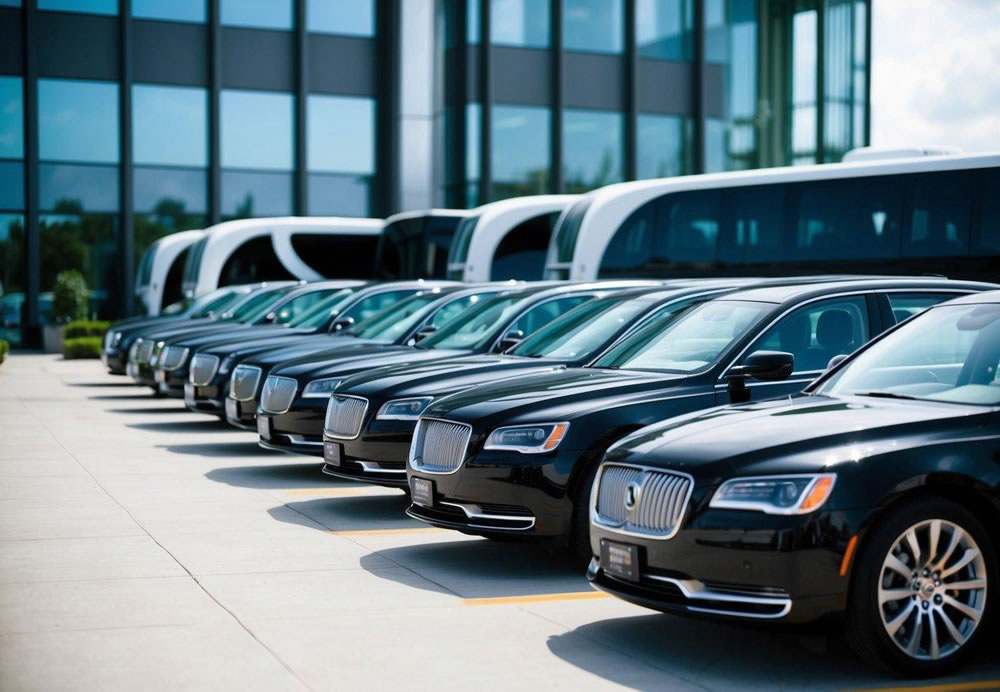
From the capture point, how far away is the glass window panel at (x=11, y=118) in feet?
129

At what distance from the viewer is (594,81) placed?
41688 millimetres

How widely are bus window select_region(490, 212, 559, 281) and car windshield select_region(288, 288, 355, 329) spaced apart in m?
7.06

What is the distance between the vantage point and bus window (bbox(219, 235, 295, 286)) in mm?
32219

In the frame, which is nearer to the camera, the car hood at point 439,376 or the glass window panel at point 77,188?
the car hood at point 439,376

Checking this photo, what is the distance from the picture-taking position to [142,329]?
23.9m

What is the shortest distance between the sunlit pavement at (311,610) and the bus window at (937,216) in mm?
9133

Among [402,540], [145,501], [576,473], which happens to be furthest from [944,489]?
[145,501]

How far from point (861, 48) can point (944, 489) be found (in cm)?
3534

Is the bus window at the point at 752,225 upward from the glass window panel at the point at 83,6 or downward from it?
downward

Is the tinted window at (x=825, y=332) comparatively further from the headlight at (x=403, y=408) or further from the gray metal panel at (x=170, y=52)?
the gray metal panel at (x=170, y=52)

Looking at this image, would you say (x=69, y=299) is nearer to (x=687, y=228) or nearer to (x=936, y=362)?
(x=687, y=228)

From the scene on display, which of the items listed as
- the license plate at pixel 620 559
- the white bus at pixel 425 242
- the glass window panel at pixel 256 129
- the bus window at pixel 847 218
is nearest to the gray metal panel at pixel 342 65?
the glass window panel at pixel 256 129

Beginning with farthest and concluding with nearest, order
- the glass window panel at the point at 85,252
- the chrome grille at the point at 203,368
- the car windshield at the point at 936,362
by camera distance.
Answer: the glass window panel at the point at 85,252 → the chrome grille at the point at 203,368 → the car windshield at the point at 936,362

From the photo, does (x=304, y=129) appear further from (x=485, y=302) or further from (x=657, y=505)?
(x=657, y=505)
